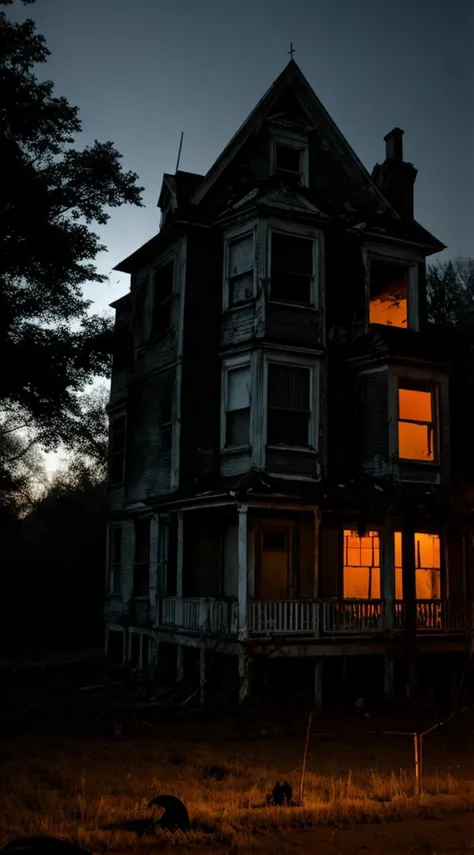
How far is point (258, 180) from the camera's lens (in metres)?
24.3

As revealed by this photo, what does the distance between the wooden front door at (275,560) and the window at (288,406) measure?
2.33 meters

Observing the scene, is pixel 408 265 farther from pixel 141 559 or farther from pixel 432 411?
pixel 141 559

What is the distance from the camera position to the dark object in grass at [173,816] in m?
8.59

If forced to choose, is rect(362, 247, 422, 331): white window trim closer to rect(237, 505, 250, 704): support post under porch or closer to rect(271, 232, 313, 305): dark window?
rect(271, 232, 313, 305): dark window

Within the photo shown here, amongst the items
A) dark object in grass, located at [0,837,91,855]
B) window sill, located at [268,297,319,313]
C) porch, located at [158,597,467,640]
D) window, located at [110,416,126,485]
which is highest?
window sill, located at [268,297,319,313]

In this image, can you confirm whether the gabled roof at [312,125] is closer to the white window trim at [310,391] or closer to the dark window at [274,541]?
the white window trim at [310,391]

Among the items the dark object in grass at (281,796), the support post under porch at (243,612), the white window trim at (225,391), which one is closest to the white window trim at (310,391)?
the white window trim at (225,391)

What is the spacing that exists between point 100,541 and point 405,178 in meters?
21.3

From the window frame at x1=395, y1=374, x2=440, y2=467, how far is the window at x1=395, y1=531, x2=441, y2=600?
6.82ft

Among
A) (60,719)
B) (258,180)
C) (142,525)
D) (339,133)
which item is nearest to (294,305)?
(258,180)

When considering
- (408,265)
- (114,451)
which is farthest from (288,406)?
(114,451)

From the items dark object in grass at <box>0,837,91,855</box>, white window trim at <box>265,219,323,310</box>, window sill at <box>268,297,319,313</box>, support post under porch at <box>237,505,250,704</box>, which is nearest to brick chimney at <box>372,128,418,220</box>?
white window trim at <box>265,219,323,310</box>

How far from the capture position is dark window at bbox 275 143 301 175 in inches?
979

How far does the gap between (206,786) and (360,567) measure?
12267 millimetres
